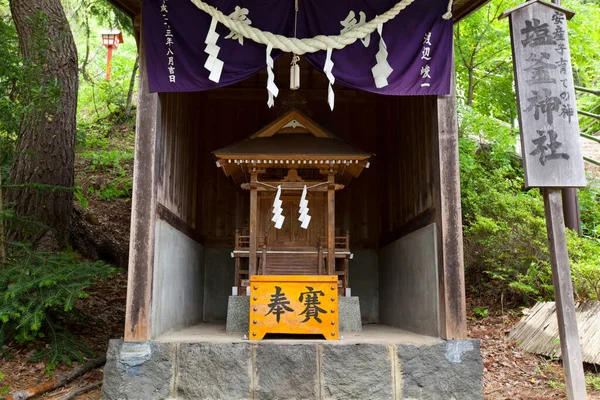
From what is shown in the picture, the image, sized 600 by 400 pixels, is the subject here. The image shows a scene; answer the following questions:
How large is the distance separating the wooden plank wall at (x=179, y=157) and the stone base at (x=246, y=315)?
155 cm

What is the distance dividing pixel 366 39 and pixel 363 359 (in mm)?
3734

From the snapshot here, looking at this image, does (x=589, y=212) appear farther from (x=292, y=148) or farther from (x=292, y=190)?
(x=292, y=148)

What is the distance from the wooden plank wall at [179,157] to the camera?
678cm

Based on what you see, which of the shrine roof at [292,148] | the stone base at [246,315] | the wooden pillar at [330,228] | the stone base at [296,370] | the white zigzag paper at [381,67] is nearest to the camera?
the stone base at [296,370]

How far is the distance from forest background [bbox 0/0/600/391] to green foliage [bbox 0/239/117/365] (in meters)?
0.02

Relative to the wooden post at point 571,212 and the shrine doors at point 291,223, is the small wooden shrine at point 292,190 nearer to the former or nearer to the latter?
the shrine doors at point 291,223

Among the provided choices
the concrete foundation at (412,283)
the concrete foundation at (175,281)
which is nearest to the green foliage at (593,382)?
the concrete foundation at (412,283)

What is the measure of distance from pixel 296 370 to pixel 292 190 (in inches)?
127

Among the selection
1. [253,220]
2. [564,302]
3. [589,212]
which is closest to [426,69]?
[564,302]

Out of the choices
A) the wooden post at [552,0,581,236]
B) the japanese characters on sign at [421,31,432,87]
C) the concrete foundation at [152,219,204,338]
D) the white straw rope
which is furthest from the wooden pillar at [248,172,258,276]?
the wooden post at [552,0,581,236]

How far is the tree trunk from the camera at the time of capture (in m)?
7.98

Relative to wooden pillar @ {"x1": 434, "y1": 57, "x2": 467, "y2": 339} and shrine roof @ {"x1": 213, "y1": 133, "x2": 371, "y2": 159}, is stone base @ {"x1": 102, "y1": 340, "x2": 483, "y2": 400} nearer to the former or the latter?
wooden pillar @ {"x1": 434, "y1": 57, "x2": 467, "y2": 339}

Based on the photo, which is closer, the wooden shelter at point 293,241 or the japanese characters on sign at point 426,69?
the wooden shelter at point 293,241

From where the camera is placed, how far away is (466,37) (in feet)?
39.5
